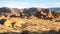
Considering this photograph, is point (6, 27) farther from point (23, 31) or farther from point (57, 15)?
point (57, 15)

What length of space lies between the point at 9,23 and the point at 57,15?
42.3 ft

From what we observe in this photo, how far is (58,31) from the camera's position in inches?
1095

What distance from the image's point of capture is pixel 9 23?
32344 millimetres

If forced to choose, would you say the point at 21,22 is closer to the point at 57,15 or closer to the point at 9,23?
the point at 9,23

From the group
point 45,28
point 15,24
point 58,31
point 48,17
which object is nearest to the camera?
point 58,31

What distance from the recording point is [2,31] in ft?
92.2

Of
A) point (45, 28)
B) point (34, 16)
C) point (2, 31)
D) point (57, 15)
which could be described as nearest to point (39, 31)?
point (45, 28)

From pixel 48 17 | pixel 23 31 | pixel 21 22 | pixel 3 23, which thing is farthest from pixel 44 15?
pixel 23 31

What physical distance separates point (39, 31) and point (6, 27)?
495cm

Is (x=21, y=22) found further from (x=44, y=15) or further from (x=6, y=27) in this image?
(x=44, y=15)

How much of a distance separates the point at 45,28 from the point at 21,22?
17.1ft

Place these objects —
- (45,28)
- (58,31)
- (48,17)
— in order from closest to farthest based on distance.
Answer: (58,31)
(45,28)
(48,17)

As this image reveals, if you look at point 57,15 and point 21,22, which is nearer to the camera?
point 21,22

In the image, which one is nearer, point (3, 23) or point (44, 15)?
point (3, 23)
